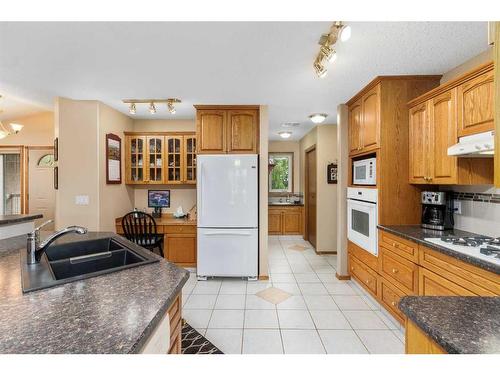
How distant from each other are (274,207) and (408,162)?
3.56 metres

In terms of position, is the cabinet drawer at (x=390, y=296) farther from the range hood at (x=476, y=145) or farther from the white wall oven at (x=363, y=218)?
the range hood at (x=476, y=145)

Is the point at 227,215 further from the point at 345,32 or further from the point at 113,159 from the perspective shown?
the point at 345,32

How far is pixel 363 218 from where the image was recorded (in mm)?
2791

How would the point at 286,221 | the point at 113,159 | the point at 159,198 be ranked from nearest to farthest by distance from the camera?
1. the point at 113,159
2. the point at 159,198
3. the point at 286,221

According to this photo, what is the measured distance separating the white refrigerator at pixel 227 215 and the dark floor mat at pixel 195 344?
1133 millimetres

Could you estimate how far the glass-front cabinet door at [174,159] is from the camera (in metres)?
3.89

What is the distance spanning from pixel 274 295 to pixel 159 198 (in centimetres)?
247

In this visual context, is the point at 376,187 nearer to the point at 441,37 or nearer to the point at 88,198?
the point at 441,37

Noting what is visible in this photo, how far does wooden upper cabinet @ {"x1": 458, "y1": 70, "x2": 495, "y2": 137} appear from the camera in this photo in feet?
5.41

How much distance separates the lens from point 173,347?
3.78ft

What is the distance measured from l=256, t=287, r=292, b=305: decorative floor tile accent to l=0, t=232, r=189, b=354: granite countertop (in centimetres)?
182

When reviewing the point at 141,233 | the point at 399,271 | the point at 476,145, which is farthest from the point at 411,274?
the point at 141,233
